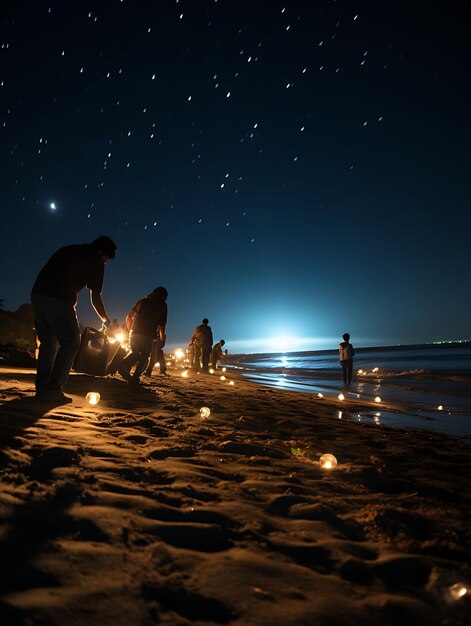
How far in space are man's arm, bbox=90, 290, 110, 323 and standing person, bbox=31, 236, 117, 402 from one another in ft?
1.02

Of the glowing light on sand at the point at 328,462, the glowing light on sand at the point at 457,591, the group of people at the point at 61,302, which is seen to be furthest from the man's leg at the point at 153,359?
the glowing light on sand at the point at 457,591

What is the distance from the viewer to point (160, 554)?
Result: 1.68 metres

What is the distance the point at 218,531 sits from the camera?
77.0 inches

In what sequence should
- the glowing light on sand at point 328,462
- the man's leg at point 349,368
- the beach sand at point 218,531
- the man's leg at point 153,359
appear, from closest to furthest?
the beach sand at point 218,531
the glowing light on sand at point 328,462
the man's leg at point 153,359
the man's leg at point 349,368

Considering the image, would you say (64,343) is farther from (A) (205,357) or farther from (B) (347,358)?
(B) (347,358)

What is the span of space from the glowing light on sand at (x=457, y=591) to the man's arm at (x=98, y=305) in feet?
17.1

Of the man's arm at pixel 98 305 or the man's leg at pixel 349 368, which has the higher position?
the man's arm at pixel 98 305

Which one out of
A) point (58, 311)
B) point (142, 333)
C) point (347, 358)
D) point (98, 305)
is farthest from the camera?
point (347, 358)

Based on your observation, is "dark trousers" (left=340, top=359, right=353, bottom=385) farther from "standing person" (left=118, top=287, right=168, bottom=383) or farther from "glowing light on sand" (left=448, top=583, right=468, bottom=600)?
"glowing light on sand" (left=448, top=583, right=468, bottom=600)

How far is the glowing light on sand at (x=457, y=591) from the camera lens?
1.55 meters

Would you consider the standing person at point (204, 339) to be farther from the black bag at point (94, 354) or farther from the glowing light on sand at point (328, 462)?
the glowing light on sand at point (328, 462)

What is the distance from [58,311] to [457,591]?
494cm

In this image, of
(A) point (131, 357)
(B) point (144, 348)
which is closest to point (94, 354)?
(A) point (131, 357)

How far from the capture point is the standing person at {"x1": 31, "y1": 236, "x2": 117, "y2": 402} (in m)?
4.88
